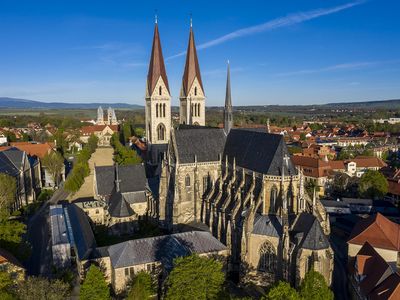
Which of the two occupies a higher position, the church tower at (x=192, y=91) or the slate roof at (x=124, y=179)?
the church tower at (x=192, y=91)

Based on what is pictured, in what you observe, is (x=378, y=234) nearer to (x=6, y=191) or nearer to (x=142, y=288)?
(x=142, y=288)

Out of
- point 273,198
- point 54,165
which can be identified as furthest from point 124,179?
point 54,165

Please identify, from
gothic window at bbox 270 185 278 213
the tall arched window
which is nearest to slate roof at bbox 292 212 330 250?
gothic window at bbox 270 185 278 213

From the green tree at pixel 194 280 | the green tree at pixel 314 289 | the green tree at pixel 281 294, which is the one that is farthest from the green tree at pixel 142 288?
the green tree at pixel 314 289

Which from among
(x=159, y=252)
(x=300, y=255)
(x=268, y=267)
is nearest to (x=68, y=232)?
(x=159, y=252)

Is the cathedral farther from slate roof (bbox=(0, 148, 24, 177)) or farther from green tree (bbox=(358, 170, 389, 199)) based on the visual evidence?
green tree (bbox=(358, 170, 389, 199))

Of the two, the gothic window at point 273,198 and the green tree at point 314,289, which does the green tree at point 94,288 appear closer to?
the green tree at point 314,289
